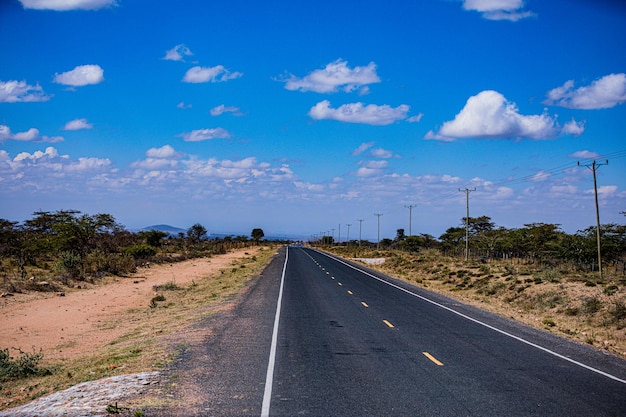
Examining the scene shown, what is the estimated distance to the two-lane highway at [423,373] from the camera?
768cm

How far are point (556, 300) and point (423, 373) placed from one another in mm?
18315

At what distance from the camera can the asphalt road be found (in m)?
7.67

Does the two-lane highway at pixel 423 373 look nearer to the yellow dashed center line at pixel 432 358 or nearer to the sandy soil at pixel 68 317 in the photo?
the yellow dashed center line at pixel 432 358

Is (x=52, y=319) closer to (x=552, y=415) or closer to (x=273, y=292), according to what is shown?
(x=273, y=292)

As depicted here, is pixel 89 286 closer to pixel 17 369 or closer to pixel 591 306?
pixel 17 369

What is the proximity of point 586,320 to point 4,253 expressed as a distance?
38.4 meters

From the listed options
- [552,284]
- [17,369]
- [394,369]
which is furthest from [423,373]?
[552,284]

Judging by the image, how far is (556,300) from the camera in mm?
25172

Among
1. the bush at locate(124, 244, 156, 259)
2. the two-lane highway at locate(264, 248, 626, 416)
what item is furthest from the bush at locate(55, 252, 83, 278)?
the two-lane highway at locate(264, 248, 626, 416)

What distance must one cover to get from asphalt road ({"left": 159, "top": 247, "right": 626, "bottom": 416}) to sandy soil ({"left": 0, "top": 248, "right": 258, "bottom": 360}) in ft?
15.5

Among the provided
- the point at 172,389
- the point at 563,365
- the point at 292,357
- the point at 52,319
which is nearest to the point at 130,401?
the point at 172,389

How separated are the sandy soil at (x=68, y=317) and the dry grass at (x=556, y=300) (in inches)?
603

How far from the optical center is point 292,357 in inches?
431

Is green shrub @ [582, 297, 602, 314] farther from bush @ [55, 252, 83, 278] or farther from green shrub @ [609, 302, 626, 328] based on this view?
bush @ [55, 252, 83, 278]
